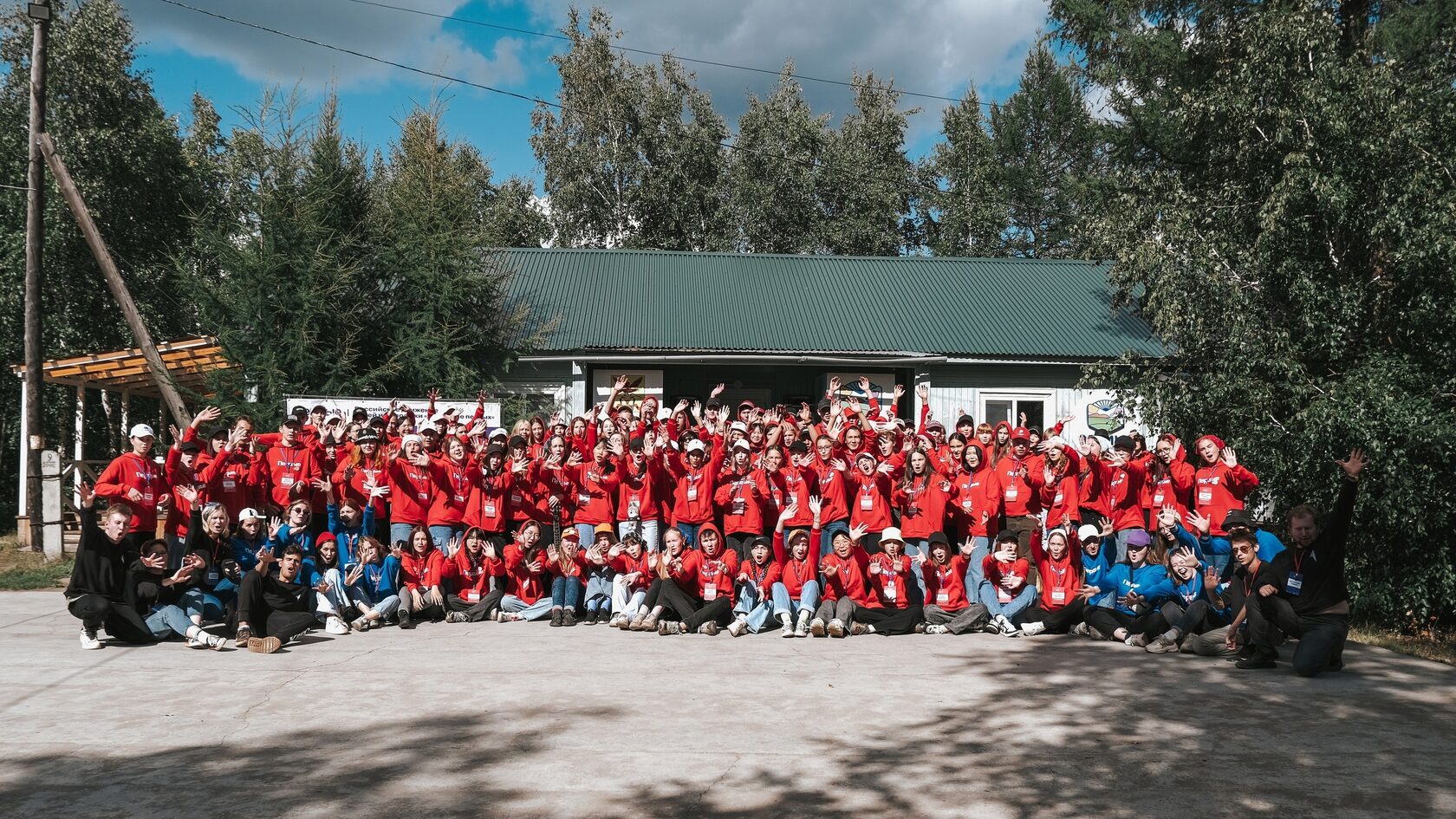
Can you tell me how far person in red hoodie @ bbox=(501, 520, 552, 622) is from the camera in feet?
33.5

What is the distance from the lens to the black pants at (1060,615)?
944cm

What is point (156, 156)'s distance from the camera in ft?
84.9

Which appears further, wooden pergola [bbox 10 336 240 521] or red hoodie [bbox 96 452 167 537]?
wooden pergola [bbox 10 336 240 521]

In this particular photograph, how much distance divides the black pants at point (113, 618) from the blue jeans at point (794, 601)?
5504mm

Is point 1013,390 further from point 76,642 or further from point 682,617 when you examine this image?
point 76,642

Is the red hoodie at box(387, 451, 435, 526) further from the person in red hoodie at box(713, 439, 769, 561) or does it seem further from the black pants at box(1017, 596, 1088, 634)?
the black pants at box(1017, 596, 1088, 634)

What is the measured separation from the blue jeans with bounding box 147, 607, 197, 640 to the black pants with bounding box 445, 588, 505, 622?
2392 millimetres

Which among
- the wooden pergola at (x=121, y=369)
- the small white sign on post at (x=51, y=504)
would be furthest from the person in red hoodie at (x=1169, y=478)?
the small white sign on post at (x=51, y=504)

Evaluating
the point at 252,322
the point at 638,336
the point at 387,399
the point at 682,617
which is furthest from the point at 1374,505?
the point at 252,322

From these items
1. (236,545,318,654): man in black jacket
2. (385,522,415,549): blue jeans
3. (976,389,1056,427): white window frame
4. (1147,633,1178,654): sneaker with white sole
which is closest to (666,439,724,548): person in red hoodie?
(385,522,415,549): blue jeans

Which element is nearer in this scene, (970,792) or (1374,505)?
(970,792)

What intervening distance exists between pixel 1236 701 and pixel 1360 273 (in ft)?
21.9

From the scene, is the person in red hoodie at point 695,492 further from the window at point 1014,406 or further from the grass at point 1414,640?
the window at point 1014,406

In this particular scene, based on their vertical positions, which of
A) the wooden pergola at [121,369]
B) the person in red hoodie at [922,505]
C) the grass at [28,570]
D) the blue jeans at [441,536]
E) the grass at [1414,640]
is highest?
the wooden pergola at [121,369]
